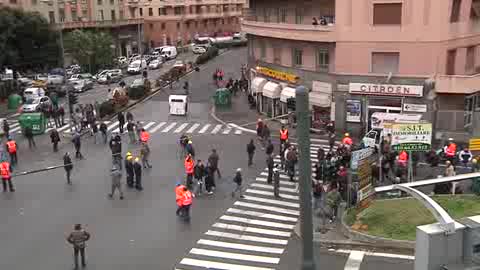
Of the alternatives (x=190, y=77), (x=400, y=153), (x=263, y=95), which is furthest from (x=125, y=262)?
(x=190, y=77)

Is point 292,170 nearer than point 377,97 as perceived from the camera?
Yes

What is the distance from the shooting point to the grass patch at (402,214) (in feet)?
64.1

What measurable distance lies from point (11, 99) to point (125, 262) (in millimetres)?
35455

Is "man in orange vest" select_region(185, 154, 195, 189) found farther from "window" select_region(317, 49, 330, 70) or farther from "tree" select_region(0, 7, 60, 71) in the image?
"tree" select_region(0, 7, 60, 71)

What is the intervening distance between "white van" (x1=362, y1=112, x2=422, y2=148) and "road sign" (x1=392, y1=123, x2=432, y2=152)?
13.9ft

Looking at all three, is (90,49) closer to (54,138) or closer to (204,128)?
(204,128)

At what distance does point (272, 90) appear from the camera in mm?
42281

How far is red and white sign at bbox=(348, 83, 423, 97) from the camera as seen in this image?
3403 centimetres

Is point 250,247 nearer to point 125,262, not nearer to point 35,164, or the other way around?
point 125,262

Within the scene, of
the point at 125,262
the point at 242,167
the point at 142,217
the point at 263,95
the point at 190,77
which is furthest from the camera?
the point at 190,77

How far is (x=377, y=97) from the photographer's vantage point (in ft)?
117

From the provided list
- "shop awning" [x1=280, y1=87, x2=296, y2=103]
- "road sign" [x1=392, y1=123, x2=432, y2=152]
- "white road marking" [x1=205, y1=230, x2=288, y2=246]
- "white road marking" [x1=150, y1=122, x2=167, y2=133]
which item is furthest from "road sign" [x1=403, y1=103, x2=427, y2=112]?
"white road marking" [x1=205, y1=230, x2=288, y2=246]

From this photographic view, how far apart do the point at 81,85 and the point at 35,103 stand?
11.8m

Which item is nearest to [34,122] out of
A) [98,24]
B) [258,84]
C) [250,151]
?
[250,151]
